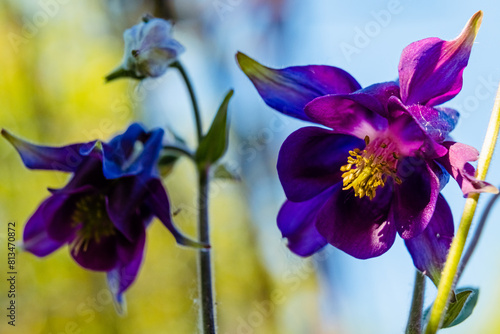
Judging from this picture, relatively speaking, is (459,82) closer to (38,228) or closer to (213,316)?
(213,316)

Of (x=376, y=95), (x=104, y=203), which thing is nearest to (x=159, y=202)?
(x=104, y=203)

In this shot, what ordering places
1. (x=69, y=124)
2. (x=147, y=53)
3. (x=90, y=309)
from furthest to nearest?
(x=69, y=124) → (x=90, y=309) → (x=147, y=53)

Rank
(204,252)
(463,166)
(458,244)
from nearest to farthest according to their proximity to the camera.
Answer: (458,244) < (463,166) < (204,252)

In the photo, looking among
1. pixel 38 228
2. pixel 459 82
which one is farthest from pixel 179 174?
pixel 459 82

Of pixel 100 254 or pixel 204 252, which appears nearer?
pixel 204 252

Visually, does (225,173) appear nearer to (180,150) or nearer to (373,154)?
(180,150)

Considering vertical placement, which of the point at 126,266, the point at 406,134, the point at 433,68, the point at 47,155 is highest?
the point at 433,68

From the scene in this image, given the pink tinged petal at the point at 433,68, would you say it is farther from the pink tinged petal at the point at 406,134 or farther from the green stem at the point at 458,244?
the green stem at the point at 458,244
